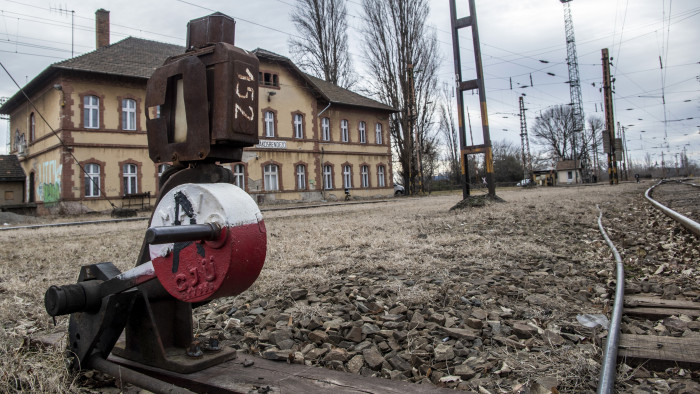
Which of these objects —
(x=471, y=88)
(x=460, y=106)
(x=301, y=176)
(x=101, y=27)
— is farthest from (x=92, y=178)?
(x=471, y=88)

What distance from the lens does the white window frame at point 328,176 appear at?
31.6 meters

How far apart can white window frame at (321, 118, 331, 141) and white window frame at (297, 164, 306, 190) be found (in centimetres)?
288

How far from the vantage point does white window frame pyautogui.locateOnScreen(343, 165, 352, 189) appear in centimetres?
3277

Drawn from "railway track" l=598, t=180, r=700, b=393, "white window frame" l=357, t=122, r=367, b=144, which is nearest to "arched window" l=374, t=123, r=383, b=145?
"white window frame" l=357, t=122, r=367, b=144

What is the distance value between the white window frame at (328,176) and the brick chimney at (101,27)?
15.9 meters

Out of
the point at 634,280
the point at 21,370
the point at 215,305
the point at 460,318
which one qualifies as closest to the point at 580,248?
the point at 634,280

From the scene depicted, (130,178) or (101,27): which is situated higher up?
(101,27)

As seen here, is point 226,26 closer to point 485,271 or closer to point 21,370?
point 21,370

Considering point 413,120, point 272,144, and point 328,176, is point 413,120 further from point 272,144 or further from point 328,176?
point 272,144

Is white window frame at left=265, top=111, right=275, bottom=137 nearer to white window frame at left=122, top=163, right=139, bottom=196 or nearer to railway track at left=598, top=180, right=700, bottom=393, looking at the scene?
white window frame at left=122, top=163, right=139, bottom=196

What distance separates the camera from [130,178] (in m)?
23.5

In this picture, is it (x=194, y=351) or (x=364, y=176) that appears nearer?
(x=194, y=351)

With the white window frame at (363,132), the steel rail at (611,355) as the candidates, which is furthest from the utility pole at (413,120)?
the steel rail at (611,355)

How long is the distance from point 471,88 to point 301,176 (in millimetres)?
18527
